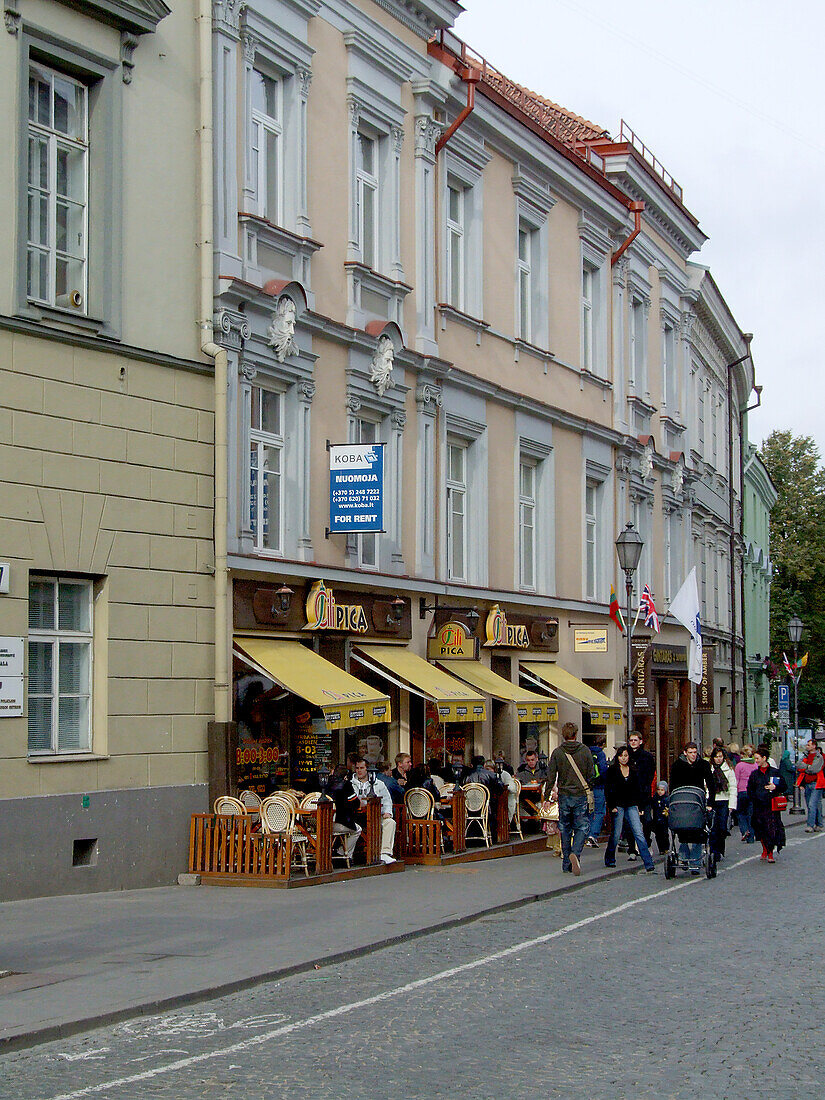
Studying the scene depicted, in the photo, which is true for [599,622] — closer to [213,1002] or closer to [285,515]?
[285,515]

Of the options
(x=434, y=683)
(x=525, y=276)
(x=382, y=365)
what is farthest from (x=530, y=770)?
(x=525, y=276)

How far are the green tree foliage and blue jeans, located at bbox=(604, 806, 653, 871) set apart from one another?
188ft

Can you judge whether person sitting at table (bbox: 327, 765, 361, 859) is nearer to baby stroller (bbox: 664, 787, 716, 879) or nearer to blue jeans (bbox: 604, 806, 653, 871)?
blue jeans (bbox: 604, 806, 653, 871)

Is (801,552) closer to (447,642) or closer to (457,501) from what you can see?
Answer: (457,501)

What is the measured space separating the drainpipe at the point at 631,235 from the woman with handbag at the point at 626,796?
1611cm

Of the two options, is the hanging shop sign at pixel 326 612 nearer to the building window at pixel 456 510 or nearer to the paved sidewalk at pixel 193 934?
the paved sidewalk at pixel 193 934

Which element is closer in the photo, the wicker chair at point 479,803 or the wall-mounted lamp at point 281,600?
the wall-mounted lamp at point 281,600

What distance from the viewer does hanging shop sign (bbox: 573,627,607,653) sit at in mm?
28406

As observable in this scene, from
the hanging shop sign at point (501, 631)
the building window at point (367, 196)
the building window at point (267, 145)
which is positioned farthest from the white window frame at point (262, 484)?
the hanging shop sign at point (501, 631)

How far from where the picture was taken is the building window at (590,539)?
31781mm

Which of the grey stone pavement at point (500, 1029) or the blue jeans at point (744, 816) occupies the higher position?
the grey stone pavement at point (500, 1029)

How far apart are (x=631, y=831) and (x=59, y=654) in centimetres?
810

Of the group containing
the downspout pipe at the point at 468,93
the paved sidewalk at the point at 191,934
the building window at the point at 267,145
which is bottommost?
the paved sidewalk at the point at 191,934

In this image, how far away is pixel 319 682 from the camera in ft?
64.0
